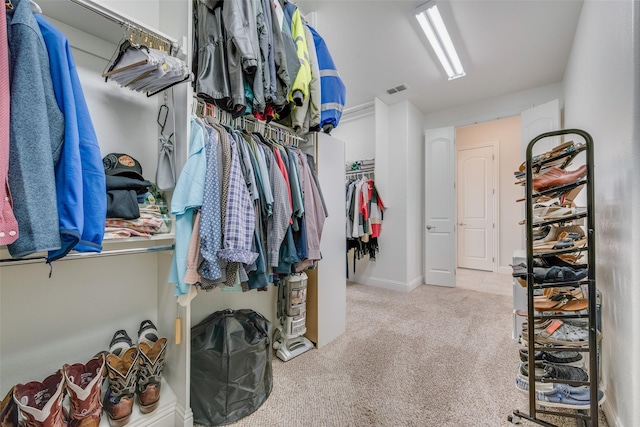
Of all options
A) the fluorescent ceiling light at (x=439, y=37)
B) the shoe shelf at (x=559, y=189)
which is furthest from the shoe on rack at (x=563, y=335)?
the fluorescent ceiling light at (x=439, y=37)

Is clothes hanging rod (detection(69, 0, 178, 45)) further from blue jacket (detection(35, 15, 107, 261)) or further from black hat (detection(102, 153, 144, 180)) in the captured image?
black hat (detection(102, 153, 144, 180))

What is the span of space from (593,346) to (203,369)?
183cm

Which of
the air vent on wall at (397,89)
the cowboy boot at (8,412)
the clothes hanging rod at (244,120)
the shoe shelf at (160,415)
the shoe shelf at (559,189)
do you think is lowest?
the shoe shelf at (160,415)

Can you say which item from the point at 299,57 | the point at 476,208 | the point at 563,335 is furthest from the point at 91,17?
the point at 476,208

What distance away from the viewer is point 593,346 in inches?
45.4

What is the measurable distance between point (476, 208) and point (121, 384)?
5.56 meters

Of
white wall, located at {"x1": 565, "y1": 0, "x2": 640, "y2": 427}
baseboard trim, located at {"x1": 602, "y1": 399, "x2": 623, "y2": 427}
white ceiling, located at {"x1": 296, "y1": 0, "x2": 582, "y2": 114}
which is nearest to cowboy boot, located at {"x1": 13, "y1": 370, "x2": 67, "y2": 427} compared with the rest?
white wall, located at {"x1": 565, "y1": 0, "x2": 640, "y2": 427}

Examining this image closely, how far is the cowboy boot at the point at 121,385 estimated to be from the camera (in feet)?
3.63

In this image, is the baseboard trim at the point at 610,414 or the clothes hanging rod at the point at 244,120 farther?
the clothes hanging rod at the point at 244,120

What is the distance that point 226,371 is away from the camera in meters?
1.30

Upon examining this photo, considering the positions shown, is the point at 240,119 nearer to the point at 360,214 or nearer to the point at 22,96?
the point at 22,96

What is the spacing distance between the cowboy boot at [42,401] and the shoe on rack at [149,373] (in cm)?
26

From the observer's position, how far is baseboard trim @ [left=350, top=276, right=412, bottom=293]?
3.58 m

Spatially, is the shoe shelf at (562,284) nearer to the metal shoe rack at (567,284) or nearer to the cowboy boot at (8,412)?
the metal shoe rack at (567,284)
